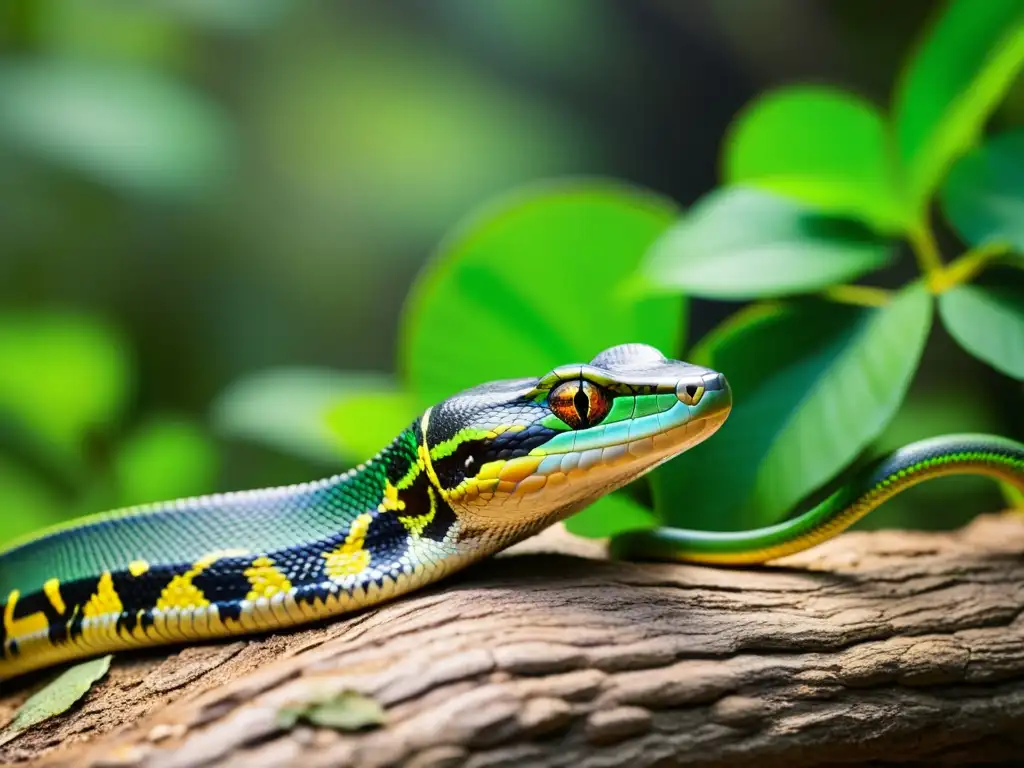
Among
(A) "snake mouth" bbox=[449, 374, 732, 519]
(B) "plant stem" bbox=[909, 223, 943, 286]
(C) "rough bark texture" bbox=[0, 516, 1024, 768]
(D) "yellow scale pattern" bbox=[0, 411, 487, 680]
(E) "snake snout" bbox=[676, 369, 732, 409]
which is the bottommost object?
(C) "rough bark texture" bbox=[0, 516, 1024, 768]

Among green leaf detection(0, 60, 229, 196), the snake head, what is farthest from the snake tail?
green leaf detection(0, 60, 229, 196)

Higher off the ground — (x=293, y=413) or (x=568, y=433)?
(x=293, y=413)

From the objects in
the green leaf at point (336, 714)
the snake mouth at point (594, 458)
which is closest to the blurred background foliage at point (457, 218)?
the snake mouth at point (594, 458)

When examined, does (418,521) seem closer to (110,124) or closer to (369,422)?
(369,422)

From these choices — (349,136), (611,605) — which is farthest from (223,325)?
(611,605)

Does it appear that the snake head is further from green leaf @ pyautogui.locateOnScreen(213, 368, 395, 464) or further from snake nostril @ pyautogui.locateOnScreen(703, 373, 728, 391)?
green leaf @ pyautogui.locateOnScreen(213, 368, 395, 464)

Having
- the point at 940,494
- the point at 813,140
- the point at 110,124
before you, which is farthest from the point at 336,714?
the point at 110,124
